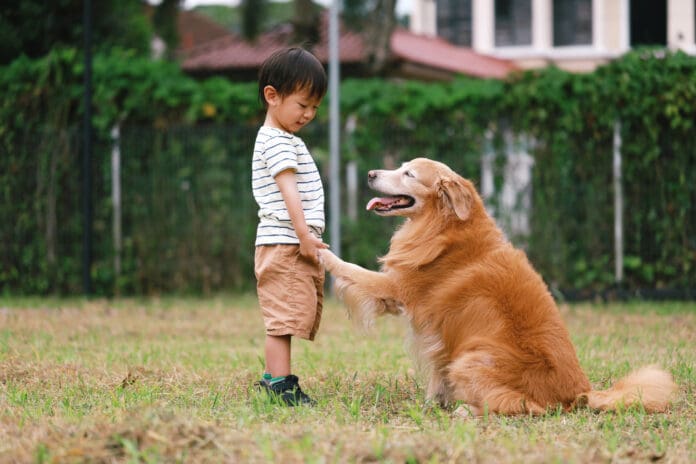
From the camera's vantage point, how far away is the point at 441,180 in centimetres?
471

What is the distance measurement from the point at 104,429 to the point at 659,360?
13.1 feet

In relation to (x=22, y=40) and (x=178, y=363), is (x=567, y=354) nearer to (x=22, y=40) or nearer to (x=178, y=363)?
(x=178, y=363)

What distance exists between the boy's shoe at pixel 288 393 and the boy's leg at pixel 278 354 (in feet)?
0.17

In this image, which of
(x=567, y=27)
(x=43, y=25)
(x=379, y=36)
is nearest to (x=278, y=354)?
(x=379, y=36)

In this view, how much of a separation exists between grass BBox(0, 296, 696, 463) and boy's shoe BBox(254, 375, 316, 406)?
0.29 feet

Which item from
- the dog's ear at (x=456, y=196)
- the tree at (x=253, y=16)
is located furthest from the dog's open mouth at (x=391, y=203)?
the tree at (x=253, y=16)

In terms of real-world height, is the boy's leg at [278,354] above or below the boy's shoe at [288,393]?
above

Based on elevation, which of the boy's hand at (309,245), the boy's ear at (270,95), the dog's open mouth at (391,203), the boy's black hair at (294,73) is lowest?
the boy's hand at (309,245)

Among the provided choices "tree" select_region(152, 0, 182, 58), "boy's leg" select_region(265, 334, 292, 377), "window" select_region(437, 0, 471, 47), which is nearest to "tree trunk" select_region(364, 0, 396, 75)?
"tree" select_region(152, 0, 182, 58)

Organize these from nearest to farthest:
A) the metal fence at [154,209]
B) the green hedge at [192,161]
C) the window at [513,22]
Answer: the green hedge at [192,161]
the metal fence at [154,209]
the window at [513,22]

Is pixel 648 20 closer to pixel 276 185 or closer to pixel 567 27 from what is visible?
pixel 567 27

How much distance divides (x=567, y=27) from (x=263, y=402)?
18323 mm

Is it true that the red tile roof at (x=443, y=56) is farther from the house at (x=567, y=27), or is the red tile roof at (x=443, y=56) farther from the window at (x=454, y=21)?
the house at (x=567, y=27)

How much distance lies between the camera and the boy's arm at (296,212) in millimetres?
4477
